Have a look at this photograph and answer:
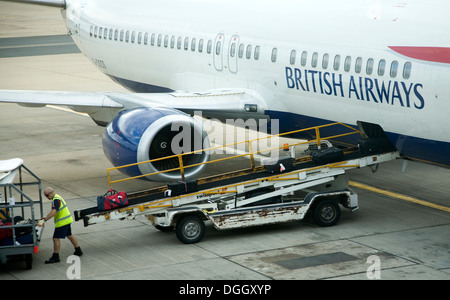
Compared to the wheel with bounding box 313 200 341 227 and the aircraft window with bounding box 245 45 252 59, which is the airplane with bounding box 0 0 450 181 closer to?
the aircraft window with bounding box 245 45 252 59

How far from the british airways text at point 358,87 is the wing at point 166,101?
1.54 metres

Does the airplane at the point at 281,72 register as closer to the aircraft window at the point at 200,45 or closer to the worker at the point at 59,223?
the aircraft window at the point at 200,45

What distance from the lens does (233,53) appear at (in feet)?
65.2

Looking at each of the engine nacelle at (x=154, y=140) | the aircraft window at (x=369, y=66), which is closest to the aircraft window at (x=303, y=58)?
the aircraft window at (x=369, y=66)

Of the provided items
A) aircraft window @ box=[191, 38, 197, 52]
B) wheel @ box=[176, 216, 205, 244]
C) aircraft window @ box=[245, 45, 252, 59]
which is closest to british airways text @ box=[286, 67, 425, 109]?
aircraft window @ box=[245, 45, 252, 59]

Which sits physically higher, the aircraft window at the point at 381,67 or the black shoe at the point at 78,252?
the aircraft window at the point at 381,67

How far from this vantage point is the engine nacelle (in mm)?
16859

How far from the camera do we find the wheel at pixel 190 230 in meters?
15.1

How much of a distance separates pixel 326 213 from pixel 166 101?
220 inches

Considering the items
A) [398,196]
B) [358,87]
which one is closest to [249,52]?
[358,87]

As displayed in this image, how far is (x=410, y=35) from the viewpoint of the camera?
50.5 feet

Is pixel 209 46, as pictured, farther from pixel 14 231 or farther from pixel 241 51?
pixel 14 231

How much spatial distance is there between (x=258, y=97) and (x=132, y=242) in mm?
5496

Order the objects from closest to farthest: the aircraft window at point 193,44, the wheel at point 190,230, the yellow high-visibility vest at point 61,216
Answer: the yellow high-visibility vest at point 61,216, the wheel at point 190,230, the aircraft window at point 193,44
